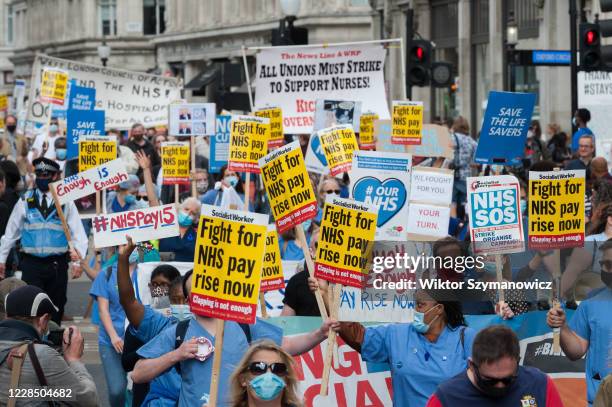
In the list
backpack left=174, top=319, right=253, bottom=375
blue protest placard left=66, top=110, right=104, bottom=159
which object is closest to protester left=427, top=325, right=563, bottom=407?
backpack left=174, top=319, right=253, bottom=375

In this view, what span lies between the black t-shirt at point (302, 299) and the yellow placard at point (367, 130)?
415 inches

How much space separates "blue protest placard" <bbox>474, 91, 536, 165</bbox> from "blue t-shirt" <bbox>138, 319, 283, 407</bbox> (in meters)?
8.46

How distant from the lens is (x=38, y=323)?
720 centimetres

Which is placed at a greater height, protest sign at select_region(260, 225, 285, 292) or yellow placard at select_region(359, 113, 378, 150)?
yellow placard at select_region(359, 113, 378, 150)

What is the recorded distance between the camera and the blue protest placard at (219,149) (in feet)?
67.5

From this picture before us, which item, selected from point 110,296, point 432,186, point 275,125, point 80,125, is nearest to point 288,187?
point 110,296

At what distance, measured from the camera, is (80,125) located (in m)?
21.5

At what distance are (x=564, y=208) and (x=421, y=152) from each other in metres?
10.9

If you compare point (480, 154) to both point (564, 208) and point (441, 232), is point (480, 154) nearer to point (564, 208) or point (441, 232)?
point (441, 232)

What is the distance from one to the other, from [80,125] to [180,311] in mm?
12897

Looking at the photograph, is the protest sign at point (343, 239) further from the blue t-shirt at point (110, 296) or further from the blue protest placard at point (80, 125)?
the blue protest placard at point (80, 125)

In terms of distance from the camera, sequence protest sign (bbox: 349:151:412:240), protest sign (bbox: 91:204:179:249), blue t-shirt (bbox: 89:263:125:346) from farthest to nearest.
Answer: protest sign (bbox: 349:151:412:240) < blue t-shirt (bbox: 89:263:125:346) < protest sign (bbox: 91:204:179:249)

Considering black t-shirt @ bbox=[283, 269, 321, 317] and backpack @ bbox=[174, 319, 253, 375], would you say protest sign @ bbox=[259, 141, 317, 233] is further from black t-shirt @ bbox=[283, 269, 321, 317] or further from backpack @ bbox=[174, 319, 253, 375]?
backpack @ bbox=[174, 319, 253, 375]

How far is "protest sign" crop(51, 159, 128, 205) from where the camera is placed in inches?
516
